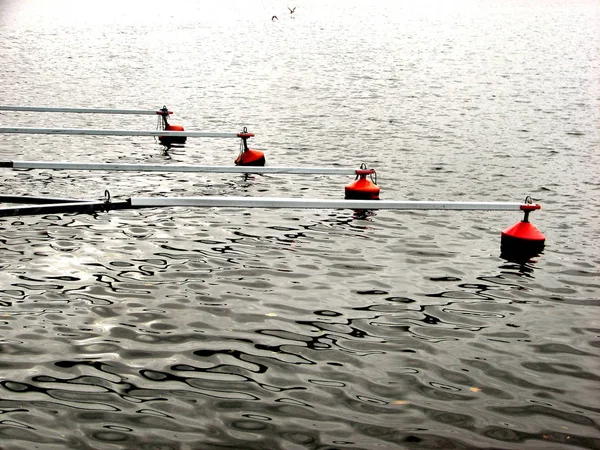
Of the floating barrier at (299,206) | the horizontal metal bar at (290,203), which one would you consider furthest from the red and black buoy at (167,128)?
the horizontal metal bar at (290,203)

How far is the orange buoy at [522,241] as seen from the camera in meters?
13.5

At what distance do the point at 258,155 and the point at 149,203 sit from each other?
806 centimetres

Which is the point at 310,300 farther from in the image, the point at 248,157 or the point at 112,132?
the point at 112,132

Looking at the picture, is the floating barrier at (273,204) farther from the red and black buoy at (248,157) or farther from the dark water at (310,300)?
the red and black buoy at (248,157)

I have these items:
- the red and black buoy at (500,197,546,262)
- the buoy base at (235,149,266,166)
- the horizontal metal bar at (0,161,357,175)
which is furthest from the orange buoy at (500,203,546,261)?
the buoy base at (235,149,266,166)

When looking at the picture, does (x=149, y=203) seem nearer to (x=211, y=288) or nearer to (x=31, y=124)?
(x=211, y=288)

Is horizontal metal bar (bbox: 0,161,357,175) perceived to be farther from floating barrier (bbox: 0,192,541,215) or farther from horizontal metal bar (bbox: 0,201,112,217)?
floating barrier (bbox: 0,192,541,215)

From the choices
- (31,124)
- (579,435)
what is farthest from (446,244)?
(31,124)

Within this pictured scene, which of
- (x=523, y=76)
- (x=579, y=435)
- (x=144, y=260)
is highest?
(x=523, y=76)

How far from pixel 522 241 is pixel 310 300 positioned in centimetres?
403

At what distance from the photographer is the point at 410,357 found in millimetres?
9633

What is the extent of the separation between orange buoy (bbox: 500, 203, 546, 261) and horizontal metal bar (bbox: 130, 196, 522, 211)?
1.28 feet

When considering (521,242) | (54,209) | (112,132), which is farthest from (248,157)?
(521,242)

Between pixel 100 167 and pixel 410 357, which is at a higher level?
pixel 100 167
